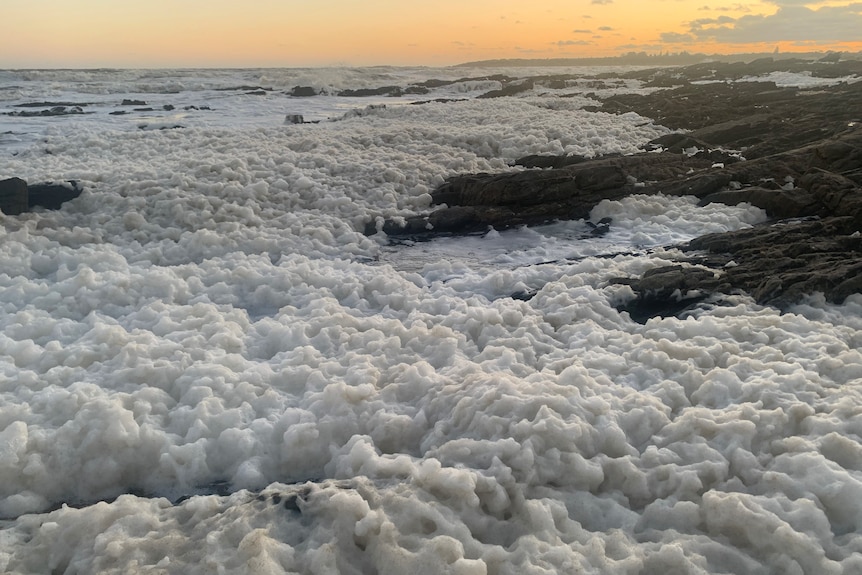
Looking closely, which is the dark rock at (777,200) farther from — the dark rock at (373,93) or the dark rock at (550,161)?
the dark rock at (373,93)

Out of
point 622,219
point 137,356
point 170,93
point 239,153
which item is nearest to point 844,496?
point 137,356

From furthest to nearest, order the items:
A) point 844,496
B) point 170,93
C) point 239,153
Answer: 1. point 170,93
2. point 239,153
3. point 844,496

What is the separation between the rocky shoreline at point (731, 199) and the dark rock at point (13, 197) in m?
6.50

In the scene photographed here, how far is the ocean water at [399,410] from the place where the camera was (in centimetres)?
368

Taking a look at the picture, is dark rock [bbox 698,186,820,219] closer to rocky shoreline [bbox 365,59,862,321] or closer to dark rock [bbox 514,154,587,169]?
rocky shoreline [bbox 365,59,862,321]

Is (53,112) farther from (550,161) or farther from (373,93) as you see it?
(373,93)

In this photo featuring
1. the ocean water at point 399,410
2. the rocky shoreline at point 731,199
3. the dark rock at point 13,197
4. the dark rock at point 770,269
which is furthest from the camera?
the dark rock at point 13,197

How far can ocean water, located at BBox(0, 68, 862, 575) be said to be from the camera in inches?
145

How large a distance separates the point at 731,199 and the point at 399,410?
9.84 m

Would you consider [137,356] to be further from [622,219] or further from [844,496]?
[622,219]

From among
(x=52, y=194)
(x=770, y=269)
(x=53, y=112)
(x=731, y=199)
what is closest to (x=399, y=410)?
(x=770, y=269)

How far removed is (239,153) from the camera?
15484 millimetres

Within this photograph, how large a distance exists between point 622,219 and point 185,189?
9.43m

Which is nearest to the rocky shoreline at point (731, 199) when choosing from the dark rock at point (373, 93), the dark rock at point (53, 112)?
the dark rock at point (53, 112)
